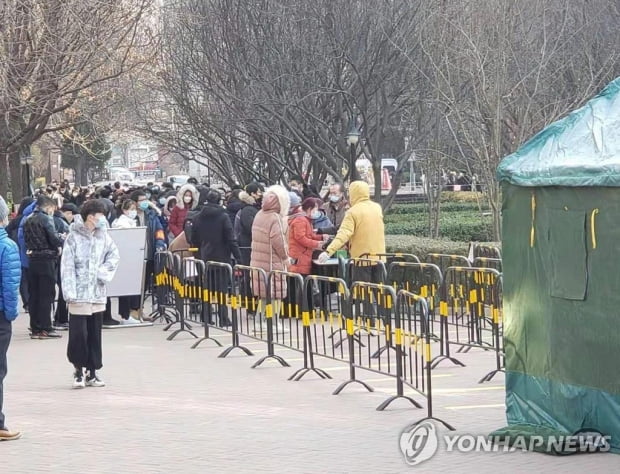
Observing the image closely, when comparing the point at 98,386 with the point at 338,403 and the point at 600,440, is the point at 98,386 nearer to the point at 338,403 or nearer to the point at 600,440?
the point at 338,403

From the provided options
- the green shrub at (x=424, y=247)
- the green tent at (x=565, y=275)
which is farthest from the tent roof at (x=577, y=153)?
the green shrub at (x=424, y=247)

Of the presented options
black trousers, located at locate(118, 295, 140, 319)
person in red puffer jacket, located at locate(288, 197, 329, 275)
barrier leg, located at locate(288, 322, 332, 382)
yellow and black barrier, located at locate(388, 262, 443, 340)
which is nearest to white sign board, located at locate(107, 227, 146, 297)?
black trousers, located at locate(118, 295, 140, 319)

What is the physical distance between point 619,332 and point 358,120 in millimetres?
22589

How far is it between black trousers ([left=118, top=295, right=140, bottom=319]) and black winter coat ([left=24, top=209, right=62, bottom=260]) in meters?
1.93

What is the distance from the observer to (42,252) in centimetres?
1709

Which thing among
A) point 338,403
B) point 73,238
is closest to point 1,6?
point 73,238

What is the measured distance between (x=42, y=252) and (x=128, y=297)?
2006mm

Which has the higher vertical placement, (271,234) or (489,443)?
(271,234)

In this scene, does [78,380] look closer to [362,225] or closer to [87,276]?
[87,276]

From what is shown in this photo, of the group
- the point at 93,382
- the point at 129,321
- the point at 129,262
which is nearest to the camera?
the point at 93,382

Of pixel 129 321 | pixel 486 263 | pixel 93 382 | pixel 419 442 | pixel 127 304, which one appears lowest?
pixel 419 442

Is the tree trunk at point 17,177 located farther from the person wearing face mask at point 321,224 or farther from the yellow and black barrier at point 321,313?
the yellow and black barrier at point 321,313

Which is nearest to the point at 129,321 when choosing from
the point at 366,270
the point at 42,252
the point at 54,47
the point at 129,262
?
the point at 129,262

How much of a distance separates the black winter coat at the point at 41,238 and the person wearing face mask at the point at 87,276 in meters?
4.63
